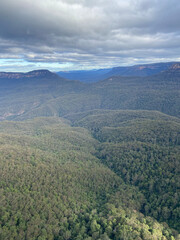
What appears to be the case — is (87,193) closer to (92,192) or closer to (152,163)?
(92,192)

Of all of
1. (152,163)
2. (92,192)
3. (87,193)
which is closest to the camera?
(87,193)

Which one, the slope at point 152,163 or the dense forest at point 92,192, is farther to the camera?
the slope at point 152,163

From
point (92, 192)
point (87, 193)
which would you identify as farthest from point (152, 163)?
point (87, 193)

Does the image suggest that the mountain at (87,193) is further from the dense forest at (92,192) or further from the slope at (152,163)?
the slope at (152,163)

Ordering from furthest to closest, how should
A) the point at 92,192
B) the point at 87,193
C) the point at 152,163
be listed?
the point at 152,163
the point at 92,192
the point at 87,193

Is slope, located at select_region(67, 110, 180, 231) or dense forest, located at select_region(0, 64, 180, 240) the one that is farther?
slope, located at select_region(67, 110, 180, 231)

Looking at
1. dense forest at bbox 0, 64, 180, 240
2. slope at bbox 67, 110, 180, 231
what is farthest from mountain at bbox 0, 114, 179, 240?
slope at bbox 67, 110, 180, 231

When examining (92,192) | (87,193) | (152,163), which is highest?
(152,163)

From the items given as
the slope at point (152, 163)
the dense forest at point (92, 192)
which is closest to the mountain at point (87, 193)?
the dense forest at point (92, 192)

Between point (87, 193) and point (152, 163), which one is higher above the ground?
point (152, 163)

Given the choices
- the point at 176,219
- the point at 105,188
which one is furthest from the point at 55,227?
the point at 176,219

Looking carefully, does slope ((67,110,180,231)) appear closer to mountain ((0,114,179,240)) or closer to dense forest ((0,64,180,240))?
dense forest ((0,64,180,240))

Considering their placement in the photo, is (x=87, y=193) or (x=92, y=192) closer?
(x=87, y=193)
